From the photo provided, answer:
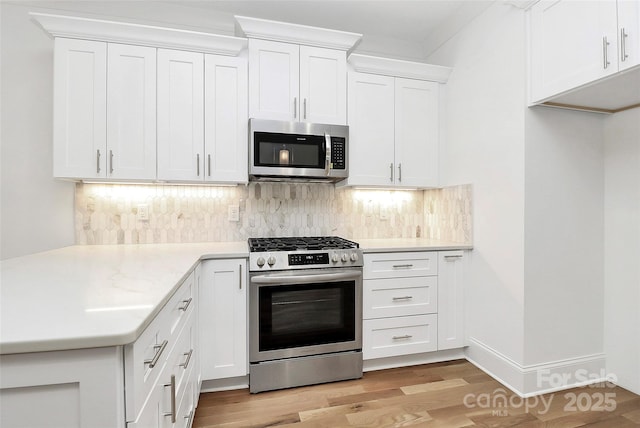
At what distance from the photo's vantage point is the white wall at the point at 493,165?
85.8 inches

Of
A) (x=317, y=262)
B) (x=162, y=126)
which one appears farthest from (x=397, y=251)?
(x=162, y=126)

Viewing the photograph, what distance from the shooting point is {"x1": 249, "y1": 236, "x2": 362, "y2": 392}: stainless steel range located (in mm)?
2152

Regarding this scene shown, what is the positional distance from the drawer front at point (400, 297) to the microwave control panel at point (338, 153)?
3.05 ft

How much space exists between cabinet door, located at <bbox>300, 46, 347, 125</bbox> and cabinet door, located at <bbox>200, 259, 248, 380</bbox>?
4.31 ft

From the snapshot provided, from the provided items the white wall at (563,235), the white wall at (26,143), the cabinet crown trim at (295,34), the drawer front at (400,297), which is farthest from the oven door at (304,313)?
the cabinet crown trim at (295,34)

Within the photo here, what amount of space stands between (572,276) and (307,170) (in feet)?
6.72

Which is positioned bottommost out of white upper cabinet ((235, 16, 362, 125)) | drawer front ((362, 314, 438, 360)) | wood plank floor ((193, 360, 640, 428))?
wood plank floor ((193, 360, 640, 428))

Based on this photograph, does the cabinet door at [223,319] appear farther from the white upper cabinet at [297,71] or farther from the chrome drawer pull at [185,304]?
the white upper cabinet at [297,71]

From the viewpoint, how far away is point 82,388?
2.48 ft

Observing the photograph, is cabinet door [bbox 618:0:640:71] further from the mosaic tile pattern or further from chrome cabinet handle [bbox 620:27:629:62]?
the mosaic tile pattern

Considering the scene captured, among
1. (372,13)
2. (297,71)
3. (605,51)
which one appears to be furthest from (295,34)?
(605,51)

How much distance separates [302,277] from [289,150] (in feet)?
3.17

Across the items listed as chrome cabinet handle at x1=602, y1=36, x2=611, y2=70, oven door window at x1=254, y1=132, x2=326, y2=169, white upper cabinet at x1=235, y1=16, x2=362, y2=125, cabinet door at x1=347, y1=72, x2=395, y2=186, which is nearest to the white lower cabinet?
cabinet door at x1=347, y1=72, x2=395, y2=186

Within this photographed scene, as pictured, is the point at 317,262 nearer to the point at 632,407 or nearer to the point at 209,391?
the point at 209,391
